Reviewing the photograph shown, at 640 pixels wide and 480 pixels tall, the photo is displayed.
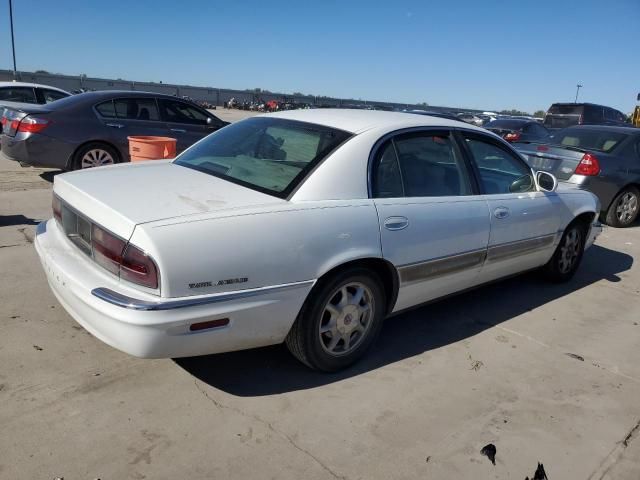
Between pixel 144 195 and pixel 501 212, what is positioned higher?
pixel 144 195

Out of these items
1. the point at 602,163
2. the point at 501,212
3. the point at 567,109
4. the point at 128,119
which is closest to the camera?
the point at 501,212

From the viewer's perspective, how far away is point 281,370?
3230 millimetres

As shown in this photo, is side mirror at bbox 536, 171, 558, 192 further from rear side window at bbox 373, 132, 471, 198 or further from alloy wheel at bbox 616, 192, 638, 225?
alloy wheel at bbox 616, 192, 638, 225

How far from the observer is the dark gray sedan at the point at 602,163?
7.43 meters

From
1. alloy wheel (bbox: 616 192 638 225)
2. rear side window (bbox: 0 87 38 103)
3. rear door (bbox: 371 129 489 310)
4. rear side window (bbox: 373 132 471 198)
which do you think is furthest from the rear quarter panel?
rear side window (bbox: 0 87 38 103)

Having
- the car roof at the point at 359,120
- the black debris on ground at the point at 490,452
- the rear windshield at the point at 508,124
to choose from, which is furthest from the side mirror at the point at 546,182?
the rear windshield at the point at 508,124

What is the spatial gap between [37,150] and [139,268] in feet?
19.3

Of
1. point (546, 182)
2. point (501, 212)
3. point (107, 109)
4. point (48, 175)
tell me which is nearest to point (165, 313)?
point (501, 212)

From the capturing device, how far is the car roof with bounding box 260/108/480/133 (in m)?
3.42

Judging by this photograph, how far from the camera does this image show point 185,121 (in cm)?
880

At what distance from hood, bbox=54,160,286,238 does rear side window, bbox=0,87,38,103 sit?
9.65 m

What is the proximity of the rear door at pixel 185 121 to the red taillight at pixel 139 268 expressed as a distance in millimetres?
6336

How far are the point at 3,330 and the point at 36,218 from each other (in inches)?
113

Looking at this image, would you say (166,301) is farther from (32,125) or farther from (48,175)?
(48,175)
